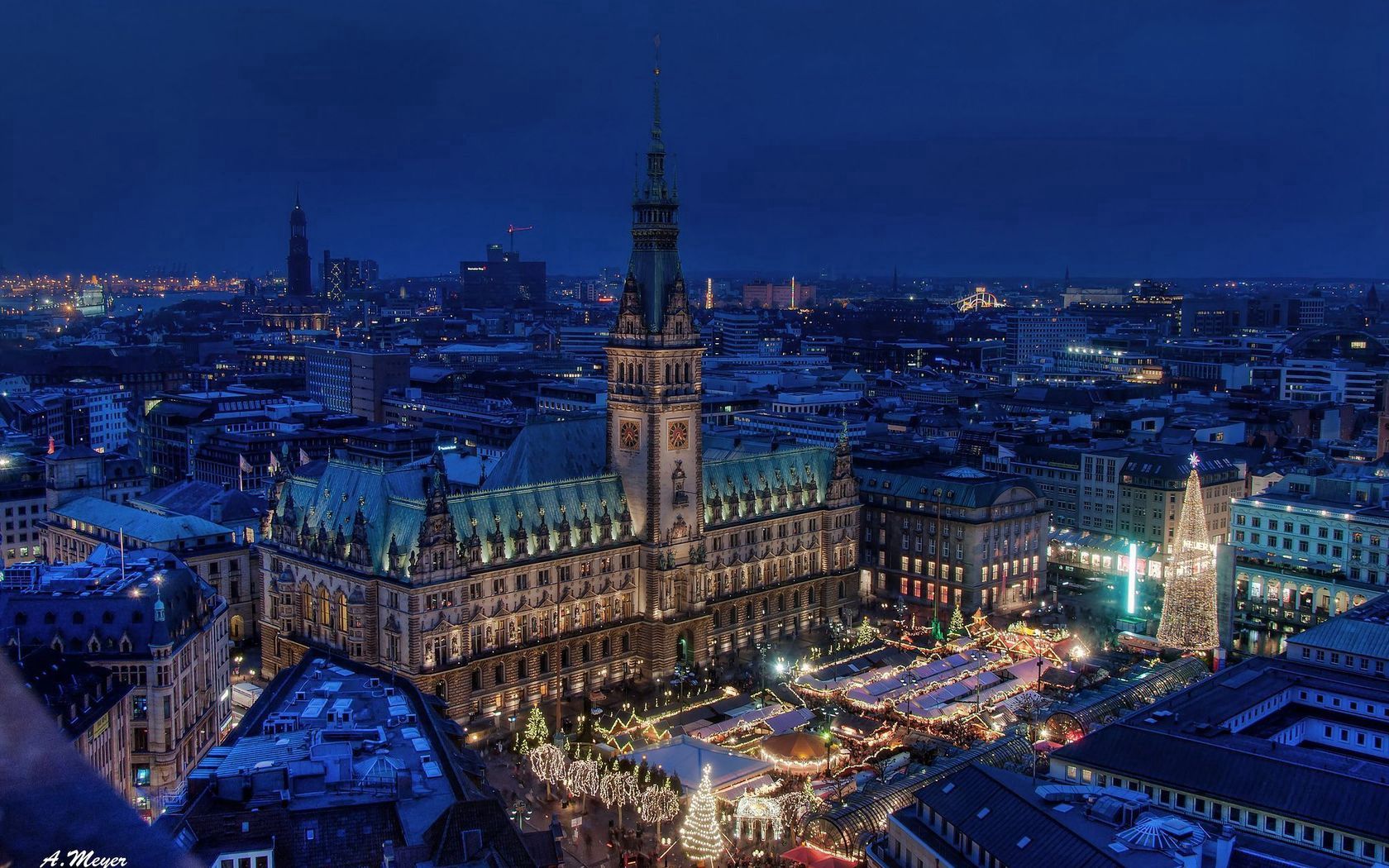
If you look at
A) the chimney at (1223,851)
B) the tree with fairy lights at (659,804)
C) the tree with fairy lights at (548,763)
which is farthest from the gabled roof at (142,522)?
the chimney at (1223,851)

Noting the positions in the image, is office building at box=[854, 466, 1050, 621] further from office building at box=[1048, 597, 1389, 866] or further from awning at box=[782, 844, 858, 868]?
awning at box=[782, 844, 858, 868]

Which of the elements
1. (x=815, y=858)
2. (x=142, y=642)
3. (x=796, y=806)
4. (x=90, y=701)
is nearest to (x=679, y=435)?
(x=796, y=806)

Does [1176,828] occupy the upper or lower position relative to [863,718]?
upper

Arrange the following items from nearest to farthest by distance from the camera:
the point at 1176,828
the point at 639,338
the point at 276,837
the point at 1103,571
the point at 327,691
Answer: the point at 276,837, the point at 1176,828, the point at 327,691, the point at 639,338, the point at 1103,571

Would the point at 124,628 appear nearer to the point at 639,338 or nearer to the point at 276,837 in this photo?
the point at 276,837

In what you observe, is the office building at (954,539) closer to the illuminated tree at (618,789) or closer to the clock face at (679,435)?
the clock face at (679,435)

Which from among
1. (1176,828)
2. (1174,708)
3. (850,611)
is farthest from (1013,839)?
(850,611)
